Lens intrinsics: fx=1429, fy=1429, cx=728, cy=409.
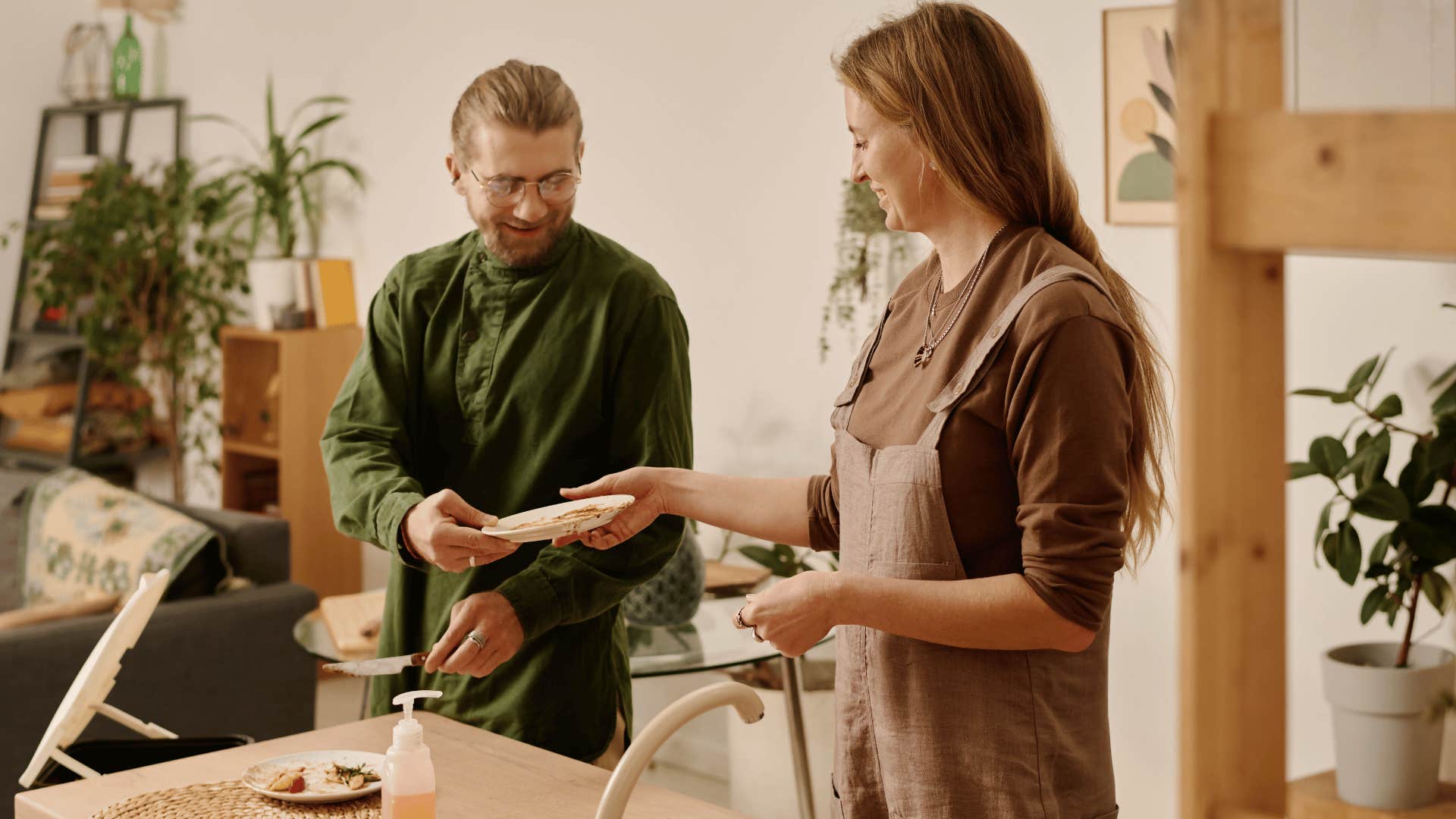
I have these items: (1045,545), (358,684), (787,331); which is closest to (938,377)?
(1045,545)

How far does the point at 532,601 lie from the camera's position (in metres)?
1.83

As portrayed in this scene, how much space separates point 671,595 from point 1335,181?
2.41 m

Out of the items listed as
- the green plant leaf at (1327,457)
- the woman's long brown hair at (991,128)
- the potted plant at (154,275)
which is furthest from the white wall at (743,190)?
the woman's long brown hair at (991,128)

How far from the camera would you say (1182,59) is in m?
0.79

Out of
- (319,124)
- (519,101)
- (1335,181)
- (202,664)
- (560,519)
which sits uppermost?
(319,124)

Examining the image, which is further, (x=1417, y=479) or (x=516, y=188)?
(x=1417, y=479)

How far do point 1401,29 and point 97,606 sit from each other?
353 cm

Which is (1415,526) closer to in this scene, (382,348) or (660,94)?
(382,348)

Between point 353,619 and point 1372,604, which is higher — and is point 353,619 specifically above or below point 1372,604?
below

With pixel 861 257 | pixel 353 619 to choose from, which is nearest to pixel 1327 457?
pixel 861 257

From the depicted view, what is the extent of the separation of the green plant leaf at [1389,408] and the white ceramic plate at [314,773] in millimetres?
1761

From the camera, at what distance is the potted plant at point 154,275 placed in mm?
5684

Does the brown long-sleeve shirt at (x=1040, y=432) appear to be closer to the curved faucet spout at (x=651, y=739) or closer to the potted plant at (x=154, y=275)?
the curved faucet spout at (x=651, y=739)

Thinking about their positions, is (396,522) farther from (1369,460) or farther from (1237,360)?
(1369,460)
